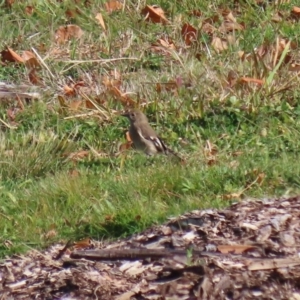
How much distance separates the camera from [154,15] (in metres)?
11.4

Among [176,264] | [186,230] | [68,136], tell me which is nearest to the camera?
[176,264]

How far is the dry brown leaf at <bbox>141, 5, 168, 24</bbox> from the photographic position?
37.5ft

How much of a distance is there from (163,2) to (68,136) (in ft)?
10.9

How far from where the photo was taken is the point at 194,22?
1150 cm

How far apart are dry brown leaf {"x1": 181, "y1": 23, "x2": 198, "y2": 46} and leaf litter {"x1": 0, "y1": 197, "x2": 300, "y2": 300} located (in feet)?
16.5

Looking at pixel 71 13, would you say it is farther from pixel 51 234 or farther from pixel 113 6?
pixel 51 234

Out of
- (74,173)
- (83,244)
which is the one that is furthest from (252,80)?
(83,244)

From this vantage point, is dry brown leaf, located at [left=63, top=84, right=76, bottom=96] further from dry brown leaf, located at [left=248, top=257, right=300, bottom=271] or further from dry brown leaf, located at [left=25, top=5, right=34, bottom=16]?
dry brown leaf, located at [left=248, top=257, right=300, bottom=271]

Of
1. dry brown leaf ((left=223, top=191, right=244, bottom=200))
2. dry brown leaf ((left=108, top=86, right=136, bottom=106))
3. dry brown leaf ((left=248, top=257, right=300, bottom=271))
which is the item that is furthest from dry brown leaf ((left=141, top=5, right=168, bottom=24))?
dry brown leaf ((left=248, top=257, right=300, bottom=271))

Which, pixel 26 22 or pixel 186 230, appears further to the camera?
pixel 26 22

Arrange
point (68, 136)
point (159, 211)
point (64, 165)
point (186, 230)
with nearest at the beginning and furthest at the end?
point (186, 230), point (159, 211), point (64, 165), point (68, 136)

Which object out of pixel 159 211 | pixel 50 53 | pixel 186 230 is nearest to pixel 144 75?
pixel 50 53

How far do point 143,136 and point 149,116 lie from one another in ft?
3.30

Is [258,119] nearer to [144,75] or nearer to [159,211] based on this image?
[144,75]
